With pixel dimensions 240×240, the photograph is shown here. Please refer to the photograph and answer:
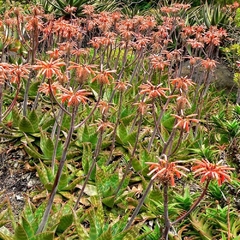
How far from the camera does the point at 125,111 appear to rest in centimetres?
466

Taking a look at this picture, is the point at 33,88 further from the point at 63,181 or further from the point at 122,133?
the point at 63,181

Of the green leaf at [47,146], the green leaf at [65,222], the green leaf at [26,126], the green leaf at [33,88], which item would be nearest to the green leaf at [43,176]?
the green leaf at [47,146]

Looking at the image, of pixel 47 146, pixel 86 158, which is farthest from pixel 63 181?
pixel 47 146

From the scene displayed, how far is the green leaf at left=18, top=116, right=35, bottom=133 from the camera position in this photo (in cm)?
390

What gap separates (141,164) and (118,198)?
1.84 feet

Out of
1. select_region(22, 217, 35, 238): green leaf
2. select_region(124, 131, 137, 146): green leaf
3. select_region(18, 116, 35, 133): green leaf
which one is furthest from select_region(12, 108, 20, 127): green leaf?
select_region(22, 217, 35, 238): green leaf

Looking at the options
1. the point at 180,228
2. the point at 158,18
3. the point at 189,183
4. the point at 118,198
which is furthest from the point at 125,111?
the point at 158,18

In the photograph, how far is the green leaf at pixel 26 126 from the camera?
3898 mm

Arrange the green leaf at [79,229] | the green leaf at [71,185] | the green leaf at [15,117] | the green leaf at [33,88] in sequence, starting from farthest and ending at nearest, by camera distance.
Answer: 1. the green leaf at [33,88]
2. the green leaf at [15,117]
3. the green leaf at [71,185]
4. the green leaf at [79,229]

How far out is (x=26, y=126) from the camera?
3.97m

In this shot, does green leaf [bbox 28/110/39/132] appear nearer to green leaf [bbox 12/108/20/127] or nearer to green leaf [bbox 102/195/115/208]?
green leaf [bbox 12/108/20/127]

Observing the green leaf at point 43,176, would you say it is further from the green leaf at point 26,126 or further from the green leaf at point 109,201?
the green leaf at point 26,126

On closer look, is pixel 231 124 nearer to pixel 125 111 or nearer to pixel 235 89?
pixel 125 111

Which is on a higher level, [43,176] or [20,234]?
[20,234]
